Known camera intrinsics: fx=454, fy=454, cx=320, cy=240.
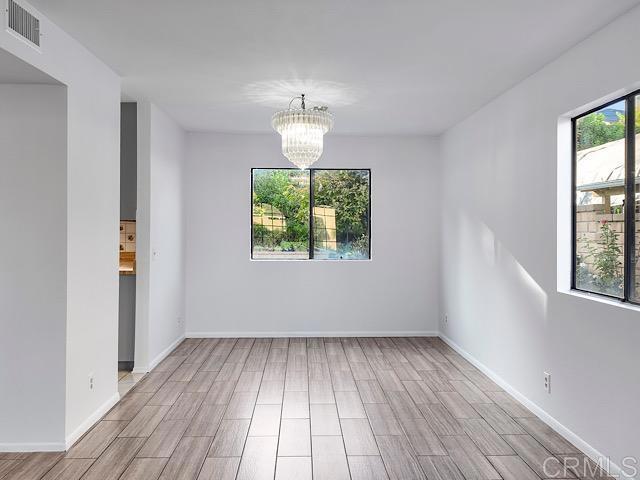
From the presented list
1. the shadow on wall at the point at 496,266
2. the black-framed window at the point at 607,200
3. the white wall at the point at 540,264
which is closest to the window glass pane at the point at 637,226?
the black-framed window at the point at 607,200

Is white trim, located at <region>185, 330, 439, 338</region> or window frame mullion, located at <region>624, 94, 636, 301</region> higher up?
window frame mullion, located at <region>624, 94, 636, 301</region>

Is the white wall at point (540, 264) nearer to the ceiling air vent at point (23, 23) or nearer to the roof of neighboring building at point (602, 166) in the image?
the roof of neighboring building at point (602, 166)

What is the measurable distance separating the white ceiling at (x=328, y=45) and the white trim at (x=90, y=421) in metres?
2.58

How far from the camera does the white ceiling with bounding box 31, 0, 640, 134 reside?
2.54 meters

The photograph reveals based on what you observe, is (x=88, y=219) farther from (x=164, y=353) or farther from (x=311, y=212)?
(x=311, y=212)

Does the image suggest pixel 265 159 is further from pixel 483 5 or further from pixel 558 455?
pixel 558 455

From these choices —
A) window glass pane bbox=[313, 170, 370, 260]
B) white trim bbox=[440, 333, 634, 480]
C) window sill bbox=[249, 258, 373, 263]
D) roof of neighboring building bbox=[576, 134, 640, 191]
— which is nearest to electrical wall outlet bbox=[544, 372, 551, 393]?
white trim bbox=[440, 333, 634, 480]

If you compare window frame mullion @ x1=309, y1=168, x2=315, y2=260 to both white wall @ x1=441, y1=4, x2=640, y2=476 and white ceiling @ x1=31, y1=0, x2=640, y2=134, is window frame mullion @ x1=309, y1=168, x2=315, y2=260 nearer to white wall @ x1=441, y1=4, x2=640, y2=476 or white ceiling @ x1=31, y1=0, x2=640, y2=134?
white ceiling @ x1=31, y1=0, x2=640, y2=134

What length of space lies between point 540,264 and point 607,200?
74 centimetres

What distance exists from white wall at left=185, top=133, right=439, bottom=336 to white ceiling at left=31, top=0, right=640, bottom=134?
1.44 meters

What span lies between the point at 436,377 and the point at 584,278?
5.85 feet

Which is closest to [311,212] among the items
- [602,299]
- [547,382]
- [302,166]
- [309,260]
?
[309,260]

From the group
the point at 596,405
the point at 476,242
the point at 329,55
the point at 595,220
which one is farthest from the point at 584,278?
the point at 329,55

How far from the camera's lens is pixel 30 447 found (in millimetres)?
2834
